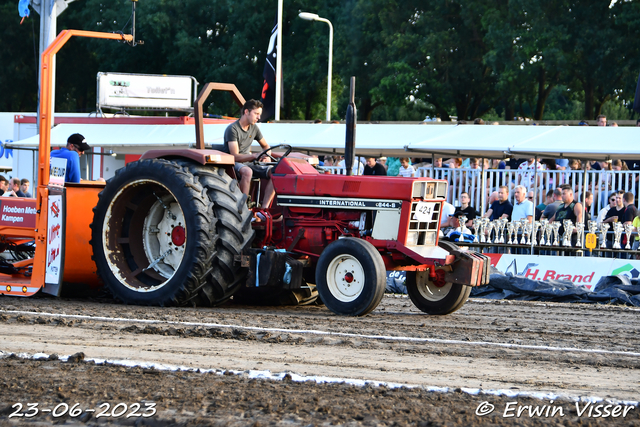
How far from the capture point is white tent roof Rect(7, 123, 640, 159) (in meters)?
13.2

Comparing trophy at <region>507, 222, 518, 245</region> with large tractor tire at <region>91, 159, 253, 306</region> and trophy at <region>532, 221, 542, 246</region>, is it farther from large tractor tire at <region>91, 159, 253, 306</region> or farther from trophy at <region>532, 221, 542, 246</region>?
large tractor tire at <region>91, 159, 253, 306</region>

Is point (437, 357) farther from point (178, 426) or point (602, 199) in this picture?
point (602, 199)

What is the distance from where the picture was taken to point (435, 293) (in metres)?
8.63

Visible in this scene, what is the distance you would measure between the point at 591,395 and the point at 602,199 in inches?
365

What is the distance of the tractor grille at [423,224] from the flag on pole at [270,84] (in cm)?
1592

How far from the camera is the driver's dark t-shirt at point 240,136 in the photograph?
8859mm

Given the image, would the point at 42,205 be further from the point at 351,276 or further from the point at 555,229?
the point at 555,229

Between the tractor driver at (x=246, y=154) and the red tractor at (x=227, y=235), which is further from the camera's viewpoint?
the tractor driver at (x=246, y=154)

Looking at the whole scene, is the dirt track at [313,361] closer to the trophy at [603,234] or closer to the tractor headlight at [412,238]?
the tractor headlight at [412,238]

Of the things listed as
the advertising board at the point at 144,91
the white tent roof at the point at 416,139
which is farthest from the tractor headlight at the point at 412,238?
the advertising board at the point at 144,91

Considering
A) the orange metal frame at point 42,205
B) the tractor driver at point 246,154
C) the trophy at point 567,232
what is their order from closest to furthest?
the tractor driver at point 246,154, the orange metal frame at point 42,205, the trophy at point 567,232

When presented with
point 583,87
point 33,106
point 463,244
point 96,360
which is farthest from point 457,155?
point 33,106

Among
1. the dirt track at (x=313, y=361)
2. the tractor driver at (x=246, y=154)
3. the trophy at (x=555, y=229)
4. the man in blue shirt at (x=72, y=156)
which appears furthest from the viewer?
the trophy at (x=555, y=229)

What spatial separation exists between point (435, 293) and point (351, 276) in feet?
3.30
